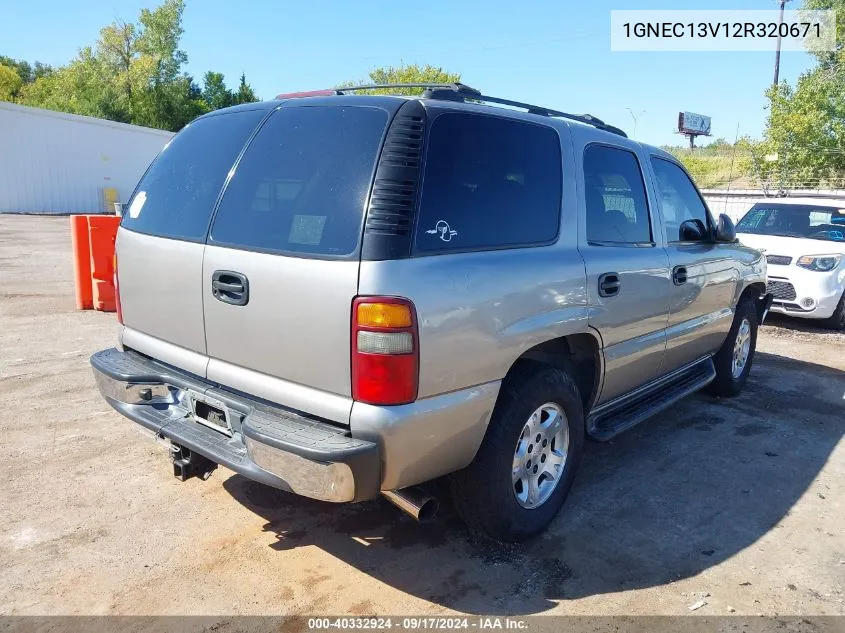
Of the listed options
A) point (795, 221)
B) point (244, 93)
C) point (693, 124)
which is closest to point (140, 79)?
point (244, 93)

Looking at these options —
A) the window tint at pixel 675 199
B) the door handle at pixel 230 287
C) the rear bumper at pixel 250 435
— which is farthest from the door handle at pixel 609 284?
the door handle at pixel 230 287

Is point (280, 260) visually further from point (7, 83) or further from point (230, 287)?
point (7, 83)

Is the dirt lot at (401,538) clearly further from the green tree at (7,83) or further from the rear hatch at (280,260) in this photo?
the green tree at (7,83)

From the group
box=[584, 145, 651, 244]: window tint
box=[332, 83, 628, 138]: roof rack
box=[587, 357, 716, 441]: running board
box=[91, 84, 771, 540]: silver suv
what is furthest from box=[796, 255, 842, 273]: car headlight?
box=[332, 83, 628, 138]: roof rack

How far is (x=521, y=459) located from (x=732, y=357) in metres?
3.29

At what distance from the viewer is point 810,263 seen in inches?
332

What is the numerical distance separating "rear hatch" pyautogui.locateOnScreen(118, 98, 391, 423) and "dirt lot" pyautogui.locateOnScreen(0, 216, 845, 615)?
88cm

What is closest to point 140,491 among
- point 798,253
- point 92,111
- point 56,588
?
point 56,588

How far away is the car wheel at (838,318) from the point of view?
8727 millimetres

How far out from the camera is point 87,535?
3.14 m

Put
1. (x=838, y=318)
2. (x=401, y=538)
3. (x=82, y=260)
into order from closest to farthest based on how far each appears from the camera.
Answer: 1. (x=401, y=538)
2. (x=82, y=260)
3. (x=838, y=318)

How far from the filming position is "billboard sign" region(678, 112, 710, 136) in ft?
231

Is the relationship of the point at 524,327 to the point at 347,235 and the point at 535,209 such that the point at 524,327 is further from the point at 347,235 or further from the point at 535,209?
the point at 347,235

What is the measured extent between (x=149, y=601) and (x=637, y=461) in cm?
306
